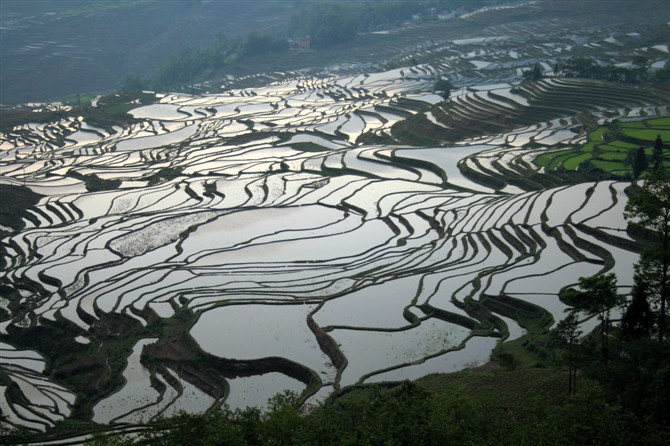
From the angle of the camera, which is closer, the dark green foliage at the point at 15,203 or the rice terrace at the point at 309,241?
the rice terrace at the point at 309,241

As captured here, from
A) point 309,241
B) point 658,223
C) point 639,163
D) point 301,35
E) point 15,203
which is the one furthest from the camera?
point 301,35

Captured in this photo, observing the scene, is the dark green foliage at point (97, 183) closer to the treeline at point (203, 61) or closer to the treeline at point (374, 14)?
the treeline at point (203, 61)

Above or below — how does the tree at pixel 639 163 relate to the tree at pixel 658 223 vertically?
below

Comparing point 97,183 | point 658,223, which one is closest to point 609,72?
point 97,183

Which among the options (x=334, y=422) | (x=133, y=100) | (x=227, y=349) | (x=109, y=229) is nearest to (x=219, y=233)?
(x=109, y=229)

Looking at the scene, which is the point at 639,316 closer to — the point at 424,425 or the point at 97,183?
the point at 424,425

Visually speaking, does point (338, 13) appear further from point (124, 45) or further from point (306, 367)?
point (306, 367)

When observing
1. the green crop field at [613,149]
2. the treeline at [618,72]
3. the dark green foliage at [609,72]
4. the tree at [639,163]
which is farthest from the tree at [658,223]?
the dark green foliage at [609,72]

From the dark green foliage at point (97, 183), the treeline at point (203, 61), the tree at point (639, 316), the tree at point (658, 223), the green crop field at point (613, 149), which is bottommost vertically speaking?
the treeline at point (203, 61)

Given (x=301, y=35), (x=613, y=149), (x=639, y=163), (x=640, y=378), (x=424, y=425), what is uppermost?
(x=424, y=425)
